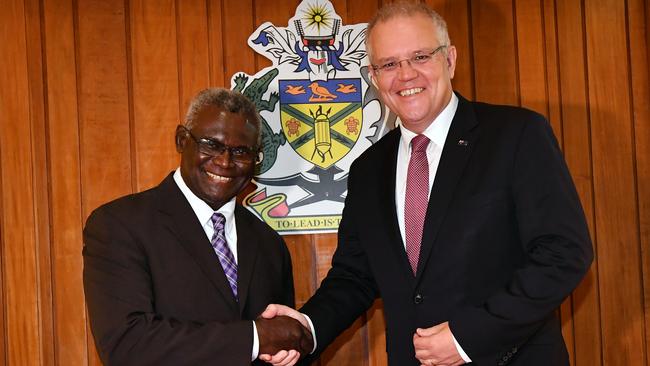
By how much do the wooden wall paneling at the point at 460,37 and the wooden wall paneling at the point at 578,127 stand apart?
16.4 inches

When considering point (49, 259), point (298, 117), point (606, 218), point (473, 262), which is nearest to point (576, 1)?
point (606, 218)

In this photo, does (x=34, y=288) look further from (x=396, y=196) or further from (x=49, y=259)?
(x=396, y=196)

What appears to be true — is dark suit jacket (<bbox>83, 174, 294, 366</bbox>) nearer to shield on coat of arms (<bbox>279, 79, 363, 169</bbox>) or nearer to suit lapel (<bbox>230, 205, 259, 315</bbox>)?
suit lapel (<bbox>230, 205, 259, 315</bbox>)

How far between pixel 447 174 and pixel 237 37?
1.32m

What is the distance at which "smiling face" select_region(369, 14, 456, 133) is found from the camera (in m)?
2.36

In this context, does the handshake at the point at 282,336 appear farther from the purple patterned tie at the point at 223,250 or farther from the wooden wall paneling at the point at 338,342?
the wooden wall paneling at the point at 338,342

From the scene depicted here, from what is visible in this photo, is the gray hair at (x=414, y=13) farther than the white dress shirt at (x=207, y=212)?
No

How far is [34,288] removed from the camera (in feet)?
9.78

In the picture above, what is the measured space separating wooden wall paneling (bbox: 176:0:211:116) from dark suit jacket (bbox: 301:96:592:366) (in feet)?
3.44

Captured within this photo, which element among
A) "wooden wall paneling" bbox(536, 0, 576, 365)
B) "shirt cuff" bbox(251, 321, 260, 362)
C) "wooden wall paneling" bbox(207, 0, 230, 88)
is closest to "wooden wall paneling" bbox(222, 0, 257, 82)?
"wooden wall paneling" bbox(207, 0, 230, 88)

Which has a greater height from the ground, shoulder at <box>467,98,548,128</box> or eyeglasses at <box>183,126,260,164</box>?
shoulder at <box>467,98,548,128</box>

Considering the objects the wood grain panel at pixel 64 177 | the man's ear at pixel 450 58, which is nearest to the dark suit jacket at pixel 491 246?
the man's ear at pixel 450 58

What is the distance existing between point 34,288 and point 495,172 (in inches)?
78.1

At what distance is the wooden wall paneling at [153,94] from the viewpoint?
3070 millimetres
